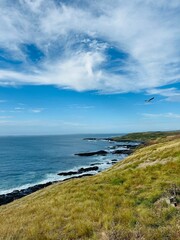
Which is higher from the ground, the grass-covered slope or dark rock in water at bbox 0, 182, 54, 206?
the grass-covered slope

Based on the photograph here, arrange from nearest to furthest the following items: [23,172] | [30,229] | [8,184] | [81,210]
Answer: [30,229] < [81,210] < [8,184] < [23,172]

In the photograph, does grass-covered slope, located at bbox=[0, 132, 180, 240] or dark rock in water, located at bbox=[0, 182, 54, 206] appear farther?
dark rock in water, located at bbox=[0, 182, 54, 206]

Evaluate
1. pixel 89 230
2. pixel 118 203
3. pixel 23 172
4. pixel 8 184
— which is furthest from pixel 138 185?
pixel 23 172

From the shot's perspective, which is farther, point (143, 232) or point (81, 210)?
point (81, 210)

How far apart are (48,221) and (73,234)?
1.79m

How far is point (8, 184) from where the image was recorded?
1914 inches

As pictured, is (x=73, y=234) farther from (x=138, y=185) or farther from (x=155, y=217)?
(x=138, y=185)

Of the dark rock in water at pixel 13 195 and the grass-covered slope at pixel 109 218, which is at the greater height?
the grass-covered slope at pixel 109 218

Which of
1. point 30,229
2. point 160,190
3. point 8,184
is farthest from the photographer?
point 8,184

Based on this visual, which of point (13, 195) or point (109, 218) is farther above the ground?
point (109, 218)

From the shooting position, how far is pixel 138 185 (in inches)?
527

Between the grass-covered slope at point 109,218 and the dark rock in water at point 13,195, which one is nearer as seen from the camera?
the grass-covered slope at point 109,218

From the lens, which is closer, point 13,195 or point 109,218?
point 109,218

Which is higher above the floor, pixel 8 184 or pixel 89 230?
pixel 89 230
